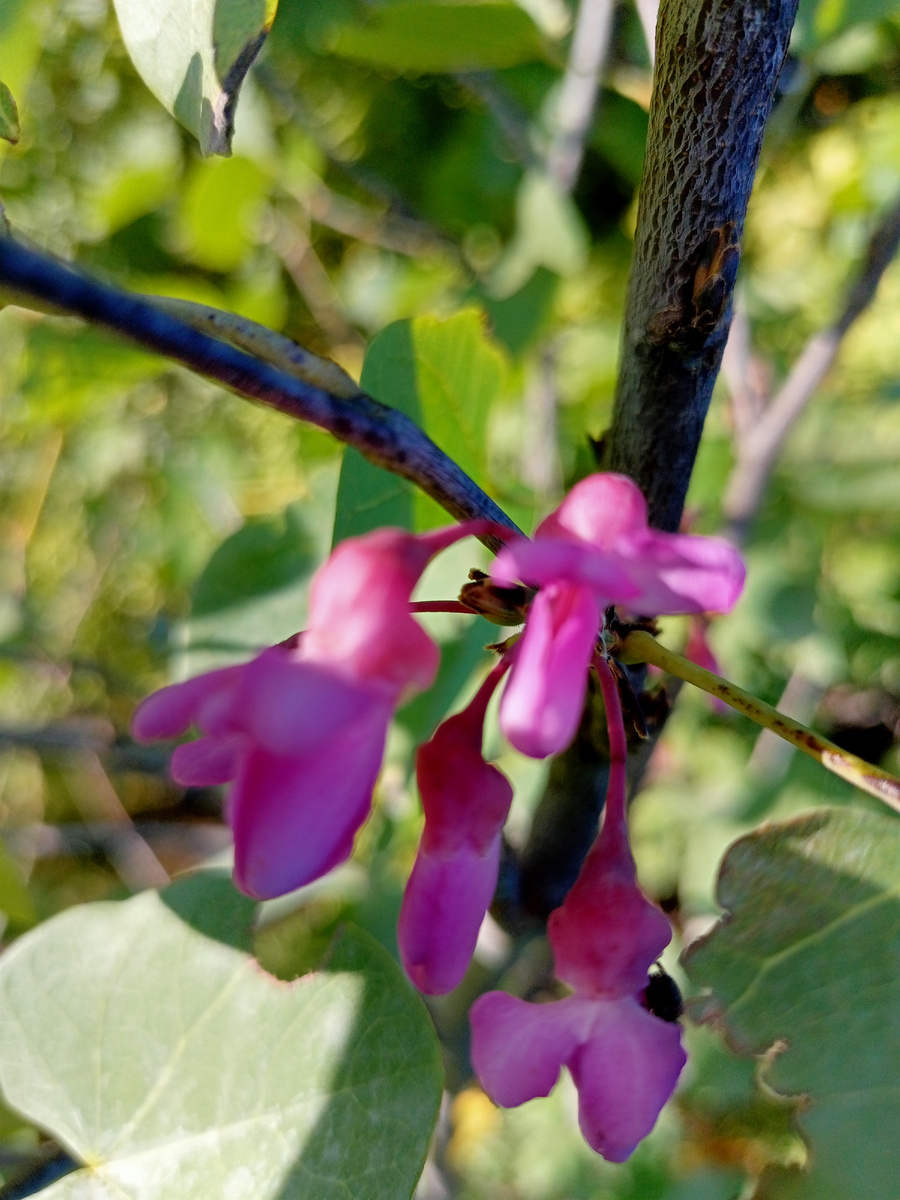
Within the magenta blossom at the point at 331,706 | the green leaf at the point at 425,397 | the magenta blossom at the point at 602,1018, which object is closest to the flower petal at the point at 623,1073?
the magenta blossom at the point at 602,1018

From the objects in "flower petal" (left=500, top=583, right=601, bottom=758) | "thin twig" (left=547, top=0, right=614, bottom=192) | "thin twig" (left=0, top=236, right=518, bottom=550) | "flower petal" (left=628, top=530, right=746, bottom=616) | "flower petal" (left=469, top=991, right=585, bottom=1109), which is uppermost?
"thin twig" (left=547, top=0, right=614, bottom=192)

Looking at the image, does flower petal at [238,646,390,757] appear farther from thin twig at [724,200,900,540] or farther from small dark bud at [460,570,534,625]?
thin twig at [724,200,900,540]

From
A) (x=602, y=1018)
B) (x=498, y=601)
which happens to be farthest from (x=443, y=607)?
(x=602, y=1018)

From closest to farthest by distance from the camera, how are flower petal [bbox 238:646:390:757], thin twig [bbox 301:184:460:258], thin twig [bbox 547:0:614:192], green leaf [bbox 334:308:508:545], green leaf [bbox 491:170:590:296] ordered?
flower petal [bbox 238:646:390:757], green leaf [bbox 334:308:508:545], thin twig [bbox 547:0:614:192], green leaf [bbox 491:170:590:296], thin twig [bbox 301:184:460:258]

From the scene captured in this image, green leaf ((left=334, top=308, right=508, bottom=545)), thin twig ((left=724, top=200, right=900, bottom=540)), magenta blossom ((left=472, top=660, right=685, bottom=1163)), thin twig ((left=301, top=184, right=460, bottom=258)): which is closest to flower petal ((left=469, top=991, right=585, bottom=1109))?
magenta blossom ((left=472, top=660, right=685, bottom=1163))

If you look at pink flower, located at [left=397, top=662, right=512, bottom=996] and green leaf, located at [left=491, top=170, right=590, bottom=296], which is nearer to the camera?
pink flower, located at [left=397, top=662, right=512, bottom=996]

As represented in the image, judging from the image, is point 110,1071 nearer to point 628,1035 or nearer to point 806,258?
point 628,1035

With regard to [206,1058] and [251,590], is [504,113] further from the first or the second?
[206,1058]
